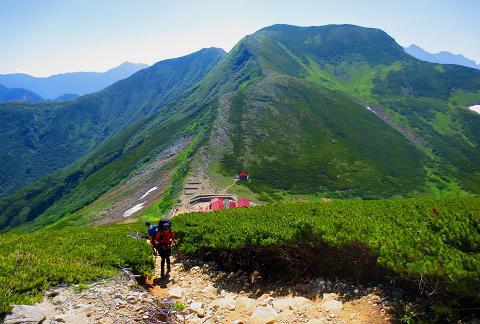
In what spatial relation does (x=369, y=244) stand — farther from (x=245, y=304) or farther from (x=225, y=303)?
(x=225, y=303)

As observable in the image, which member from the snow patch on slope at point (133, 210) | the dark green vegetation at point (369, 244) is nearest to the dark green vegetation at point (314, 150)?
the snow patch on slope at point (133, 210)

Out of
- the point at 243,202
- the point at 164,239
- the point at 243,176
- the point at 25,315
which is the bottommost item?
the point at 243,202

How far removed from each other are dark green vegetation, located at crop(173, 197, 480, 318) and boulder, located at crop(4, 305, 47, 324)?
8.33 meters

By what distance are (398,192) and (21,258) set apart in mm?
139171

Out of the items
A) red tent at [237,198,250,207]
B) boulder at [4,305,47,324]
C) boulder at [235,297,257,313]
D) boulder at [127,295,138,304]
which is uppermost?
boulder at [4,305,47,324]

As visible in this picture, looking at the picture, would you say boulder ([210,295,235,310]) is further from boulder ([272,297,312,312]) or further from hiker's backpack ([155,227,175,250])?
hiker's backpack ([155,227,175,250])

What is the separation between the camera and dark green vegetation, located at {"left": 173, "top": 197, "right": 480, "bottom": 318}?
10945 millimetres

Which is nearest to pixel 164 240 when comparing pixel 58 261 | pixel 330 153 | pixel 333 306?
pixel 58 261

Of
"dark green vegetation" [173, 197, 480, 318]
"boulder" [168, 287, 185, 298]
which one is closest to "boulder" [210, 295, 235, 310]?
"boulder" [168, 287, 185, 298]

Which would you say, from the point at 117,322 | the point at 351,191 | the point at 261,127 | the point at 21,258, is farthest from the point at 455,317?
the point at 261,127

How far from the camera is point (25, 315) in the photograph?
425 inches

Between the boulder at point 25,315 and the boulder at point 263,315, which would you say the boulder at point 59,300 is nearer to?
the boulder at point 25,315

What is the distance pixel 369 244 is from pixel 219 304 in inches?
241

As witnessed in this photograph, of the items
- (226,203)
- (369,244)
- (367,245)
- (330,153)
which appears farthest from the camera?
(330,153)
